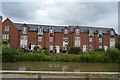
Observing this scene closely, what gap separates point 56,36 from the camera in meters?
32.8

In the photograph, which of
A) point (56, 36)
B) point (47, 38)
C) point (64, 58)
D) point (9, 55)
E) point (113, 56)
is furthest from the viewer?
point (56, 36)

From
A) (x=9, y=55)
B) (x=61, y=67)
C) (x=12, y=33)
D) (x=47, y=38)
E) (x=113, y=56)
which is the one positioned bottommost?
(x=61, y=67)

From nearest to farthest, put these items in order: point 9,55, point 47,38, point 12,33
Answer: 1. point 9,55
2. point 12,33
3. point 47,38

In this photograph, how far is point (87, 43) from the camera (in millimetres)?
33750

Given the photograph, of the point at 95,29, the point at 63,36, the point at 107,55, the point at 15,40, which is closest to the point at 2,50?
the point at 107,55

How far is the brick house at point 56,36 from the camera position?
3084 centimetres

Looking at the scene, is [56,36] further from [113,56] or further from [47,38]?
[113,56]

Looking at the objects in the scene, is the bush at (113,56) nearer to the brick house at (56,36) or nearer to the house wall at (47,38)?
the brick house at (56,36)

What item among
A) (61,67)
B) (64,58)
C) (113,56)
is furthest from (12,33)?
(113,56)

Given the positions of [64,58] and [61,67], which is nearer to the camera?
[61,67]

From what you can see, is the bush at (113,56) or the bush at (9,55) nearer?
the bush at (9,55)

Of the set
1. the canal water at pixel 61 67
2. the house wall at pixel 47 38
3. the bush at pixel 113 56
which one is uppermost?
the house wall at pixel 47 38

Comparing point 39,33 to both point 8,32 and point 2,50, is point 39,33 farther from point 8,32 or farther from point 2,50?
point 2,50

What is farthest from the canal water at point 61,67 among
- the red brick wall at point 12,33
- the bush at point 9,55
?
the red brick wall at point 12,33
